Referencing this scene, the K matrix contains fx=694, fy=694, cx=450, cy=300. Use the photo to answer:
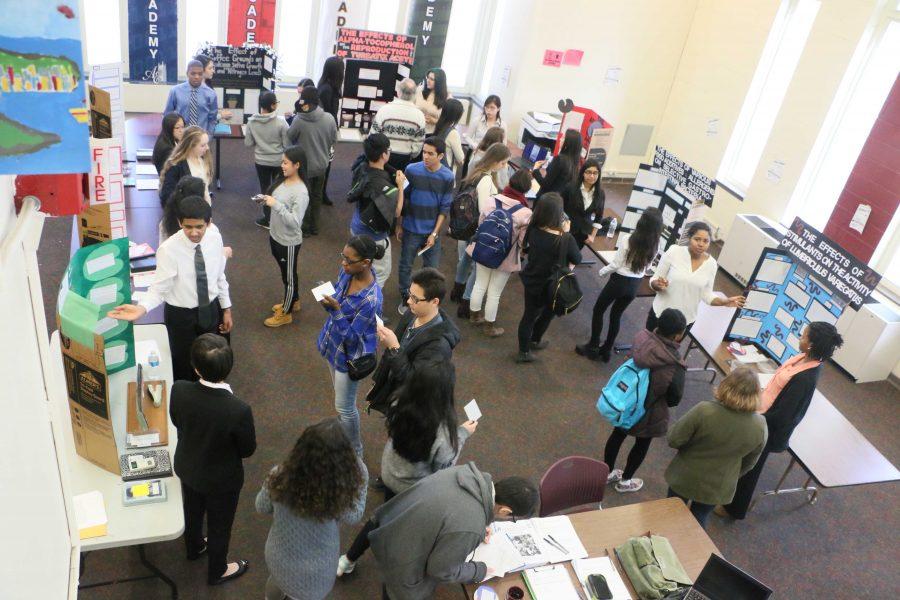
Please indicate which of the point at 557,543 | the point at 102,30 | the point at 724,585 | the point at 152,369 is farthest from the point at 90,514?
the point at 102,30

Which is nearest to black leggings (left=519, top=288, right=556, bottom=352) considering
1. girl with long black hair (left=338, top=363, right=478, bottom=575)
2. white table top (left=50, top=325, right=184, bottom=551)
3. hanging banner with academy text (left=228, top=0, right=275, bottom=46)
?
girl with long black hair (left=338, top=363, right=478, bottom=575)

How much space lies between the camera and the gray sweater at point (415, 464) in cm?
308

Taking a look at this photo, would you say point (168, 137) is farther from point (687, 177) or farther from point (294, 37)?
point (294, 37)

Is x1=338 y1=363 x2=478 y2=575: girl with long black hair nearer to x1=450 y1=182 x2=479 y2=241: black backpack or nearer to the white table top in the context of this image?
the white table top

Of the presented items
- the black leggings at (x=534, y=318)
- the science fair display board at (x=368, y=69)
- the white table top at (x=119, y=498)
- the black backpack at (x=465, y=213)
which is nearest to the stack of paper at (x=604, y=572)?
the white table top at (x=119, y=498)

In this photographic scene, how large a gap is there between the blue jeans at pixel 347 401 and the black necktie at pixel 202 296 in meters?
0.73

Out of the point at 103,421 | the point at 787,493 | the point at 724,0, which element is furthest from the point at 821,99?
the point at 103,421

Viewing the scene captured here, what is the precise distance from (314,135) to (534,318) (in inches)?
103

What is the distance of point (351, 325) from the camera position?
144 inches

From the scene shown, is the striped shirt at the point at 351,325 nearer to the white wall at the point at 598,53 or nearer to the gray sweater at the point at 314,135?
the gray sweater at the point at 314,135

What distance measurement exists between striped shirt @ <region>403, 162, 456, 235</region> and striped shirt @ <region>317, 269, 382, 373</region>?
66.9 inches

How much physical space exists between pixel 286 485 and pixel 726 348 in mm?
3703

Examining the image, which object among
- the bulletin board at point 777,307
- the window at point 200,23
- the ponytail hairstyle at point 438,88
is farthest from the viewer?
the window at point 200,23

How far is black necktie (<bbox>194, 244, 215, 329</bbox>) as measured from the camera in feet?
12.1
